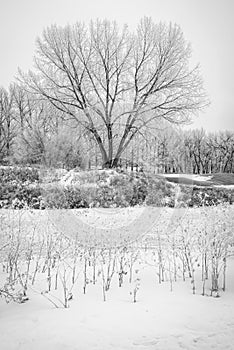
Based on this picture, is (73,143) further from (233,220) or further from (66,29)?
(233,220)

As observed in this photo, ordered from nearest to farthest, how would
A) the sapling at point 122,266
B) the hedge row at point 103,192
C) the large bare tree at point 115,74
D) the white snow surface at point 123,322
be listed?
the white snow surface at point 123,322 → the sapling at point 122,266 → the hedge row at point 103,192 → the large bare tree at point 115,74

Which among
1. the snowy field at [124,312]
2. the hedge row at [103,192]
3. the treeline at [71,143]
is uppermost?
the treeline at [71,143]

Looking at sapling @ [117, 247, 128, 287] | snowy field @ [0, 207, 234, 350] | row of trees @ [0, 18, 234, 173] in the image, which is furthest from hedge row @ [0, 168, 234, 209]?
snowy field @ [0, 207, 234, 350]

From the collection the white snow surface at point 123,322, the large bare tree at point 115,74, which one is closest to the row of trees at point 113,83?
the large bare tree at point 115,74

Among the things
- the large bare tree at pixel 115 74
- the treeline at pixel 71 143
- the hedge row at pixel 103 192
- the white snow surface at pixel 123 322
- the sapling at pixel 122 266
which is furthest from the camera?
the treeline at pixel 71 143

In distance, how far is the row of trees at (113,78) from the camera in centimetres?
1709

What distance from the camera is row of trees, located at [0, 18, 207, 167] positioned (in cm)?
1709

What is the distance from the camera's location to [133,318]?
11.1 ft

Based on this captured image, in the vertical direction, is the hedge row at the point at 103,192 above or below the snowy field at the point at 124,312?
above

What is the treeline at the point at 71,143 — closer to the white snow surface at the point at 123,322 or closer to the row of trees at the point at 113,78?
the row of trees at the point at 113,78

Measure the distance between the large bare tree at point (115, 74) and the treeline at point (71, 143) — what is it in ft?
3.21

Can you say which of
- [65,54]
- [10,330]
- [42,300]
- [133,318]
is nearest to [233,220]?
[133,318]

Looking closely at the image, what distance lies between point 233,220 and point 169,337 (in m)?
4.01

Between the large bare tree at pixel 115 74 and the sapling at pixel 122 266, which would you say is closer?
the sapling at pixel 122 266
